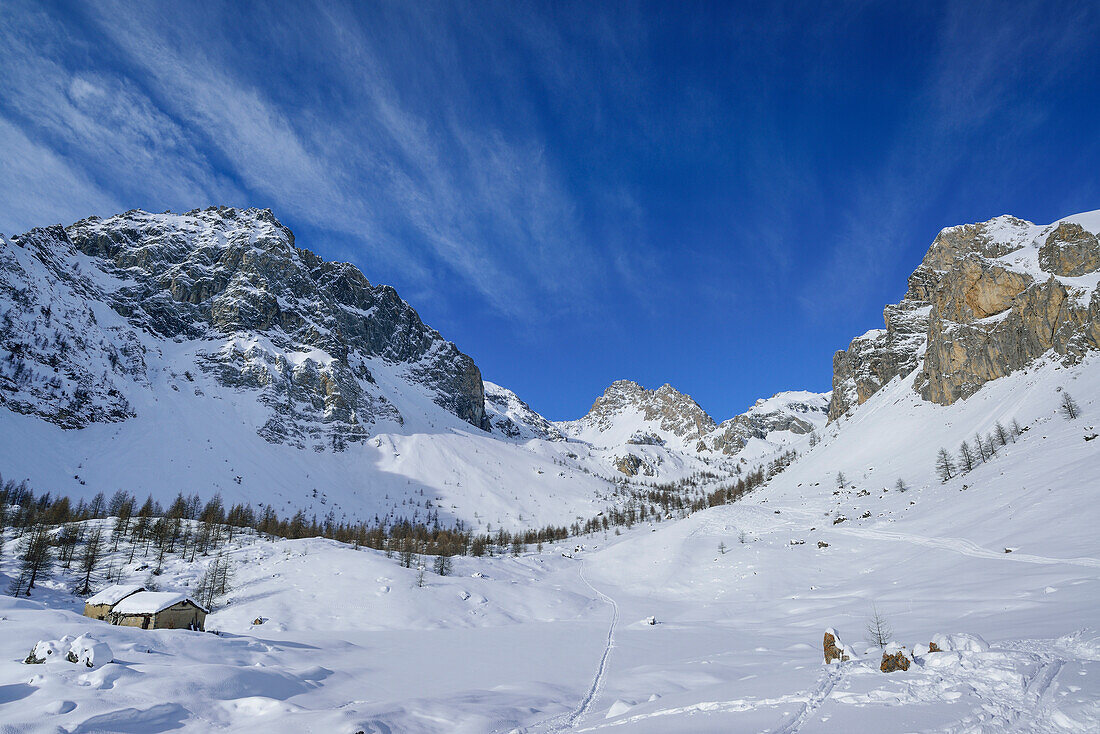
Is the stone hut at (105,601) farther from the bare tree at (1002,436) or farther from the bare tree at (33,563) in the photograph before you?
the bare tree at (1002,436)

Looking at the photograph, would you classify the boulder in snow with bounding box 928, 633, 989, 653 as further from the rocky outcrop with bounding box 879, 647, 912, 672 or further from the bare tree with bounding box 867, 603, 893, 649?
the bare tree with bounding box 867, 603, 893, 649

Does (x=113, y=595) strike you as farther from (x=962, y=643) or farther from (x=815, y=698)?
(x=962, y=643)

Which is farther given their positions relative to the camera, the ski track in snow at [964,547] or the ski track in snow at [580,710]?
the ski track in snow at [964,547]

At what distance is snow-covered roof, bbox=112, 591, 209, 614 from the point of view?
116ft

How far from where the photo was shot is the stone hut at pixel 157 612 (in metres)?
34.9

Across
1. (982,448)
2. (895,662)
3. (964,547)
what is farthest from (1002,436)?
(895,662)

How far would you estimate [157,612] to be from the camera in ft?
114

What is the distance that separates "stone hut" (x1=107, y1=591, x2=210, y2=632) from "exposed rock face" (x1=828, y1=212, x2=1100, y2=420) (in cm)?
12589

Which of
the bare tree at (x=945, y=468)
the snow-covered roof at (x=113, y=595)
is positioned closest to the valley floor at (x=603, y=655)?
the snow-covered roof at (x=113, y=595)

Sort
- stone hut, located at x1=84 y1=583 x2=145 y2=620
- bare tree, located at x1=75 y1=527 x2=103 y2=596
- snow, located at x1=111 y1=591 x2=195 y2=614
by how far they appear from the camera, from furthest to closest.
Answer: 1. bare tree, located at x1=75 y1=527 x2=103 y2=596
2. stone hut, located at x1=84 y1=583 x2=145 y2=620
3. snow, located at x1=111 y1=591 x2=195 y2=614

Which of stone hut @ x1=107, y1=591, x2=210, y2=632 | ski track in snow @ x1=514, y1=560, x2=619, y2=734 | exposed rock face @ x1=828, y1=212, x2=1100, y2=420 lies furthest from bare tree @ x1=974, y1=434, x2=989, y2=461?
stone hut @ x1=107, y1=591, x2=210, y2=632

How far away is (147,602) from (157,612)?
218 centimetres

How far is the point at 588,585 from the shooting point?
68.2 meters

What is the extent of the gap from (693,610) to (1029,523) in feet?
92.5
